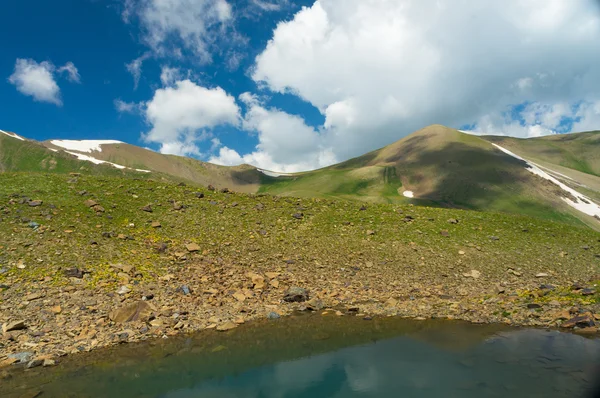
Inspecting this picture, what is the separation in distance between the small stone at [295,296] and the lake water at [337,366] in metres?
4.00

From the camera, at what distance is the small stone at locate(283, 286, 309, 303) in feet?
72.8

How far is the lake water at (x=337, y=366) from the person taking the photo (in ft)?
39.2

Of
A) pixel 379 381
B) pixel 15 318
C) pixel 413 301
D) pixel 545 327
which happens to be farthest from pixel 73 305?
pixel 545 327

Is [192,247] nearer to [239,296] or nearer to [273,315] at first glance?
[239,296]

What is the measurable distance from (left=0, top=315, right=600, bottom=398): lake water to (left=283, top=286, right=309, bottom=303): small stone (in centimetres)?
400

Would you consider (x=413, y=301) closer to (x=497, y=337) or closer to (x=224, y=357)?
(x=497, y=337)

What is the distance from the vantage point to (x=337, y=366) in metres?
13.9

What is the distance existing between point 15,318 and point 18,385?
5711mm

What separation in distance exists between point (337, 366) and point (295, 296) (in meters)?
8.54

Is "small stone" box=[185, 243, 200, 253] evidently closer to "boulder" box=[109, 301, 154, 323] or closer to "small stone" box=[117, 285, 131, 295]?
"small stone" box=[117, 285, 131, 295]

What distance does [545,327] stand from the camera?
17.5 meters

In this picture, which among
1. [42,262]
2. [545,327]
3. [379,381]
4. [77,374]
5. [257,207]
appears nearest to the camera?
[379,381]

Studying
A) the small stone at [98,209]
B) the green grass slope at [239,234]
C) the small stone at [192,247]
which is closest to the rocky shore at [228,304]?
the green grass slope at [239,234]

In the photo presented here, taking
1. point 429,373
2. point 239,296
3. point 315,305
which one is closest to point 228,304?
point 239,296
